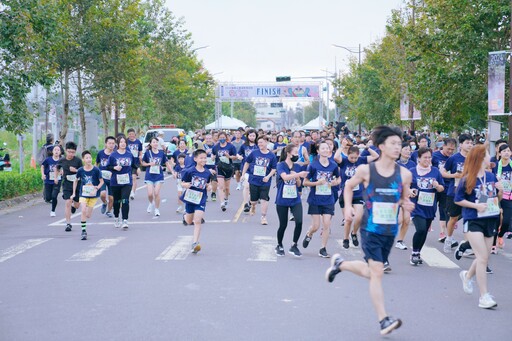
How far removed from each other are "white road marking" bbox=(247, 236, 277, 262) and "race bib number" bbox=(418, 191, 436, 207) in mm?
2244

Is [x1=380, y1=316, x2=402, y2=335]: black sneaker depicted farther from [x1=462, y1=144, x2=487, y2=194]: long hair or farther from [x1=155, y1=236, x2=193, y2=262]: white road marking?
[x1=155, y1=236, x2=193, y2=262]: white road marking

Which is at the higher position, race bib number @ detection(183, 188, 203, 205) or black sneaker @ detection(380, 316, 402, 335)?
race bib number @ detection(183, 188, 203, 205)

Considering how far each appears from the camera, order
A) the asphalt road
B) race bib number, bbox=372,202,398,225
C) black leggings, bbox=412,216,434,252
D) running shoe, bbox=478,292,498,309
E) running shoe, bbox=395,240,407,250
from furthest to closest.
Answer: running shoe, bbox=395,240,407,250
black leggings, bbox=412,216,434,252
running shoe, bbox=478,292,498,309
race bib number, bbox=372,202,398,225
the asphalt road

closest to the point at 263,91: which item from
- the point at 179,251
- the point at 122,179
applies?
the point at 122,179

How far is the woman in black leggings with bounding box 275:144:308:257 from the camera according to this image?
1141cm

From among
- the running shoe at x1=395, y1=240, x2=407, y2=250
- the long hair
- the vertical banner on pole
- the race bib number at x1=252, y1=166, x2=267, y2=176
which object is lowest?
the running shoe at x1=395, y1=240, x2=407, y2=250

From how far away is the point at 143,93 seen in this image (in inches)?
1734

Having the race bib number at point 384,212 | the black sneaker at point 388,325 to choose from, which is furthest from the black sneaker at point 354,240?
the black sneaker at point 388,325

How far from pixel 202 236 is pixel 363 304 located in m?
6.04

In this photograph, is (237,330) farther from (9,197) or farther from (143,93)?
(143,93)

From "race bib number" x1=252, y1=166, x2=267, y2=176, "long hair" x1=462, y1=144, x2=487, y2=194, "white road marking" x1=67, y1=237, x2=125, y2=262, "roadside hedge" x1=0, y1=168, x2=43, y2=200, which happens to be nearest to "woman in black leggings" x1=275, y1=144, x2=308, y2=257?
"white road marking" x1=67, y1=237, x2=125, y2=262

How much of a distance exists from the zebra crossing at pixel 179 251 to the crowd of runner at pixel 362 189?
258 mm

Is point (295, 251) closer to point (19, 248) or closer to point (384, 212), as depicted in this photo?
point (384, 212)

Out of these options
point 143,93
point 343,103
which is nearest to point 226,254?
point 143,93
